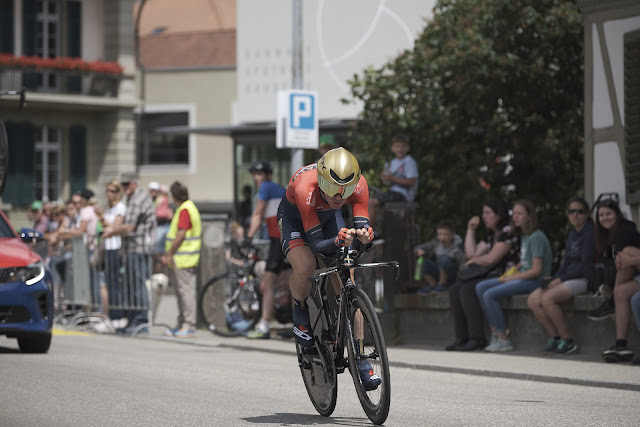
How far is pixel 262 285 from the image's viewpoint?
16.5 meters

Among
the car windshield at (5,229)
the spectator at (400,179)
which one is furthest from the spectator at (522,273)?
the car windshield at (5,229)

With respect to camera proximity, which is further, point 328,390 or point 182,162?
point 182,162

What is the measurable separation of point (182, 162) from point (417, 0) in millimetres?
26360

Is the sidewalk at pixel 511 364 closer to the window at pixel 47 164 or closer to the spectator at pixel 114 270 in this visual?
the spectator at pixel 114 270

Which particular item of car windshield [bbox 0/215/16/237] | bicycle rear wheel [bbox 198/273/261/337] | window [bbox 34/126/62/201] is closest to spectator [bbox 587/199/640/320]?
bicycle rear wheel [bbox 198/273/261/337]

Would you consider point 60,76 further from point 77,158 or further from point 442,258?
point 442,258

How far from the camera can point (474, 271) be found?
581 inches

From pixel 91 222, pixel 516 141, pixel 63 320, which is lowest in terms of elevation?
pixel 63 320

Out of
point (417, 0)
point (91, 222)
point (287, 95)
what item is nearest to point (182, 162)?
point (417, 0)

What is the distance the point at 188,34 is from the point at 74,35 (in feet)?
39.8

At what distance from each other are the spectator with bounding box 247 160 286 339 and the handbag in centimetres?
250

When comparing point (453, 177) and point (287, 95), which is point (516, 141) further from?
point (287, 95)

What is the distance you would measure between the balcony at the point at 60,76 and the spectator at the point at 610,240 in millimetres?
31409

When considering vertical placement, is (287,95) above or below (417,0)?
below
